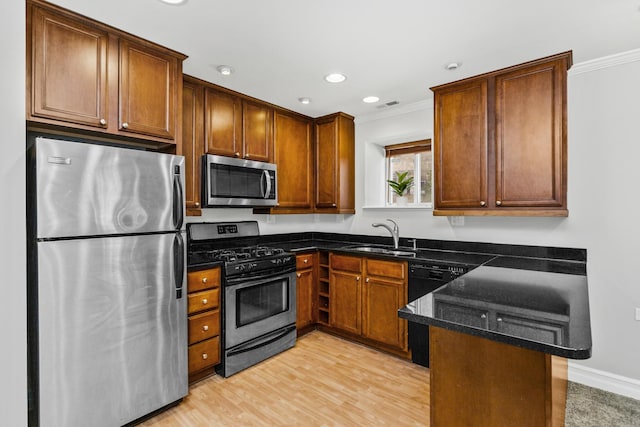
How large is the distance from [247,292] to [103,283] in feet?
3.71

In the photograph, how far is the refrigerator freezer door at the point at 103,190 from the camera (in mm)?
1654

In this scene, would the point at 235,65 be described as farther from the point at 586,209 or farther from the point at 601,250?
the point at 601,250

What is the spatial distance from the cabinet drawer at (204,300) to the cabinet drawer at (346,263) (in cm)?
126

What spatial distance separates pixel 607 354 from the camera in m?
2.42

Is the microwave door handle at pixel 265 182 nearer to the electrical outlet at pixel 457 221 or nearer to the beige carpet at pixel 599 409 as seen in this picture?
the electrical outlet at pixel 457 221

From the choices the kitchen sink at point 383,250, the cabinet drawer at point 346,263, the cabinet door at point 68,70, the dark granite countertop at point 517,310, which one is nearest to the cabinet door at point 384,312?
the cabinet drawer at point 346,263

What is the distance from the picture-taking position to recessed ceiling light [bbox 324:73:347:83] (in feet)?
8.80

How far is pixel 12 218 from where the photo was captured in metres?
0.32

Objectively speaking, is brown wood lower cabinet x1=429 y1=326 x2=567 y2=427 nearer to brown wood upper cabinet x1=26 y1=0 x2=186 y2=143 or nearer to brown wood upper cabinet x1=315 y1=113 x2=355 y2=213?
brown wood upper cabinet x1=26 y1=0 x2=186 y2=143

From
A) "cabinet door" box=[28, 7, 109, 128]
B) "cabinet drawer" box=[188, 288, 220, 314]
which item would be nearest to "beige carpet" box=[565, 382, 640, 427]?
"cabinet drawer" box=[188, 288, 220, 314]

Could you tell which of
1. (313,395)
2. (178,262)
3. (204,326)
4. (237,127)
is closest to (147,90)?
(237,127)

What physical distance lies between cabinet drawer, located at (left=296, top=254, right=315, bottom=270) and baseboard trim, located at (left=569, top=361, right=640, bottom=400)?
2343 millimetres

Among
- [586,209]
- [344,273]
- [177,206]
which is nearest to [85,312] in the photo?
[177,206]

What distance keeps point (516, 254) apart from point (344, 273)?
5.06 feet
